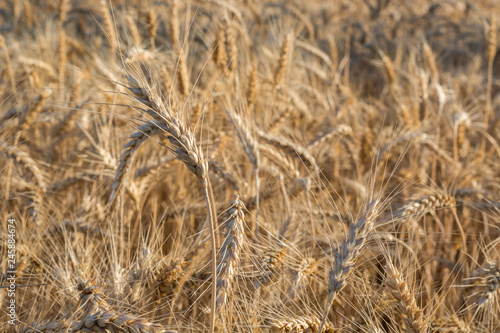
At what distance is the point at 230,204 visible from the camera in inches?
63.3

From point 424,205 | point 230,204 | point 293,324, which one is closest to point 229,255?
point 293,324

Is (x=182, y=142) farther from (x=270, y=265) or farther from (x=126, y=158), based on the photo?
(x=270, y=265)

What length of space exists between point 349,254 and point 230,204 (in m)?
0.62

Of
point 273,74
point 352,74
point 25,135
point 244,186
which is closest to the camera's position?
point 244,186

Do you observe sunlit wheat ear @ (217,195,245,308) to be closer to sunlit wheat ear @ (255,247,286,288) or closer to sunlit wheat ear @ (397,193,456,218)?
sunlit wheat ear @ (255,247,286,288)

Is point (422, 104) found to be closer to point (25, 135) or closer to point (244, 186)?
point (244, 186)

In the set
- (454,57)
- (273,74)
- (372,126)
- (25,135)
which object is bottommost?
(454,57)

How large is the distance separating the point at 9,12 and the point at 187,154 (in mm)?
5746

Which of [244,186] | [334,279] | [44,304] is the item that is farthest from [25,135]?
[334,279]

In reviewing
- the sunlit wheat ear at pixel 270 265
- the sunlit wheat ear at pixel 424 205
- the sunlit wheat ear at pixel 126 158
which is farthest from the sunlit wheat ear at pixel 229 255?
the sunlit wheat ear at pixel 424 205

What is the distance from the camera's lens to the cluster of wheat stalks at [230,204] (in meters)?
1.24

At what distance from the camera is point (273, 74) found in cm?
241

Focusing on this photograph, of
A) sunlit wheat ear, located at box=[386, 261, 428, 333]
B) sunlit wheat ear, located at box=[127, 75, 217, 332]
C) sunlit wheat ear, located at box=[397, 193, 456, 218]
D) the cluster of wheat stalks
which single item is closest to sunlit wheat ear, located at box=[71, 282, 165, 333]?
the cluster of wheat stalks

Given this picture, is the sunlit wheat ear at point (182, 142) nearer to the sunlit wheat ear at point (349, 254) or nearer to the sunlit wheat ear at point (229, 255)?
the sunlit wheat ear at point (229, 255)
